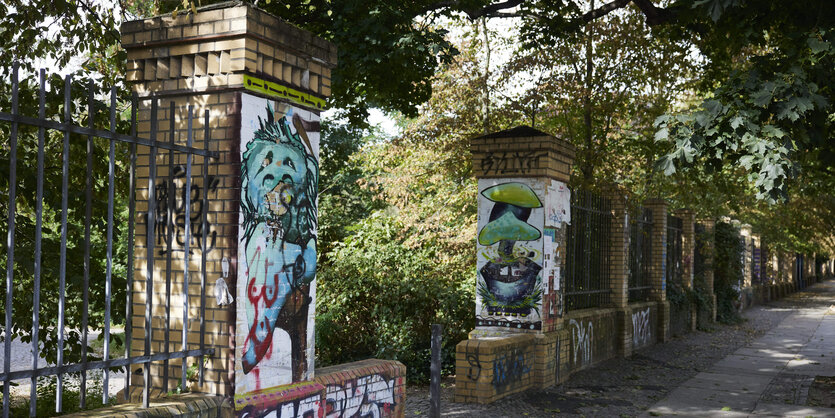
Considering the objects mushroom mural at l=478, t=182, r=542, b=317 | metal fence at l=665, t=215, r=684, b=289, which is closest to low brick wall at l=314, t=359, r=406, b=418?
mushroom mural at l=478, t=182, r=542, b=317

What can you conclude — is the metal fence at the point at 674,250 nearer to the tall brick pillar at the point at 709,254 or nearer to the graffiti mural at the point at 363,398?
the tall brick pillar at the point at 709,254

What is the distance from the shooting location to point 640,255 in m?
15.0

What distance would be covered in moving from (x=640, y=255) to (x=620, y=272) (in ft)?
7.27

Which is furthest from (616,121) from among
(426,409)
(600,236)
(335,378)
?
(335,378)

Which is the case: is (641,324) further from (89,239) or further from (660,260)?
(89,239)

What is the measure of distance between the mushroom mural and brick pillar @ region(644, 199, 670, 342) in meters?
7.34

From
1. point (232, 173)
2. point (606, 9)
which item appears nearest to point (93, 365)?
point (232, 173)

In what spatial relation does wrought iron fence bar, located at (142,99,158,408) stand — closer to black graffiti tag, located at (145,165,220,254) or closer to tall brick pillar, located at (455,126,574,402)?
black graffiti tag, located at (145,165,220,254)

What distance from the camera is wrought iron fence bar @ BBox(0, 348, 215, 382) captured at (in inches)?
122

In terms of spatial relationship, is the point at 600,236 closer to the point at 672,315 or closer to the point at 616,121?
the point at 616,121

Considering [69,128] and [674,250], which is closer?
[69,128]

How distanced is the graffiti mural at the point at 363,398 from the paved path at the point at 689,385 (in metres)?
2.34

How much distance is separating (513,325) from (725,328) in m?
12.0

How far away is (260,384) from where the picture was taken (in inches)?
169
